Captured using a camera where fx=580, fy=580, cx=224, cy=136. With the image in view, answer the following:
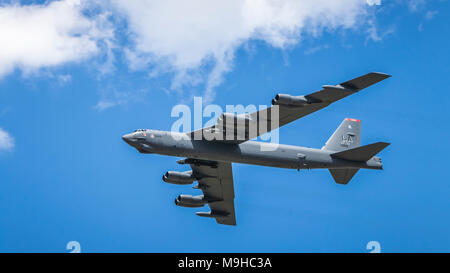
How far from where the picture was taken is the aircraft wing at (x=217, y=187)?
141 ft

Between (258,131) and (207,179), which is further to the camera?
(207,179)

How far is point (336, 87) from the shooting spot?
35.0 meters

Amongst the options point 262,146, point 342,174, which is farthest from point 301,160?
point 342,174

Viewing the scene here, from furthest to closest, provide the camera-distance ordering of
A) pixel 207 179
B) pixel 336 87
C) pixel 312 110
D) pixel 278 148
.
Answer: pixel 207 179 → pixel 278 148 → pixel 312 110 → pixel 336 87

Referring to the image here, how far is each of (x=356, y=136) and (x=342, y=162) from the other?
16.0 feet

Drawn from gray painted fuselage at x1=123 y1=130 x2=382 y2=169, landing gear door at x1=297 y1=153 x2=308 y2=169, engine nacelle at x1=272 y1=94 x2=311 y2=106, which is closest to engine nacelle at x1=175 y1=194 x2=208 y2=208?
gray painted fuselage at x1=123 y1=130 x2=382 y2=169

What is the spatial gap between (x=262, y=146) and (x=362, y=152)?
22.6 feet

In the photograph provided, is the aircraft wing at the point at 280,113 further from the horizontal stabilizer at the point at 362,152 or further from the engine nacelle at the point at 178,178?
the engine nacelle at the point at 178,178

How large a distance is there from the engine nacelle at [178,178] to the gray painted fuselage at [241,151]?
416 cm

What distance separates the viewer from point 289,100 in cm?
3556

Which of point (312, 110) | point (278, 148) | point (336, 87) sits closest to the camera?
point (336, 87)

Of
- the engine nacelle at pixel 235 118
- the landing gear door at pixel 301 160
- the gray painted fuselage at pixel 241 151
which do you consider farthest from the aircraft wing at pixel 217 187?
the engine nacelle at pixel 235 118

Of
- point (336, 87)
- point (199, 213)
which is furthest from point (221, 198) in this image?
point (336, 87)

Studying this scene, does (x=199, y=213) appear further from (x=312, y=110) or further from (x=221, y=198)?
(x=312, y=110)
